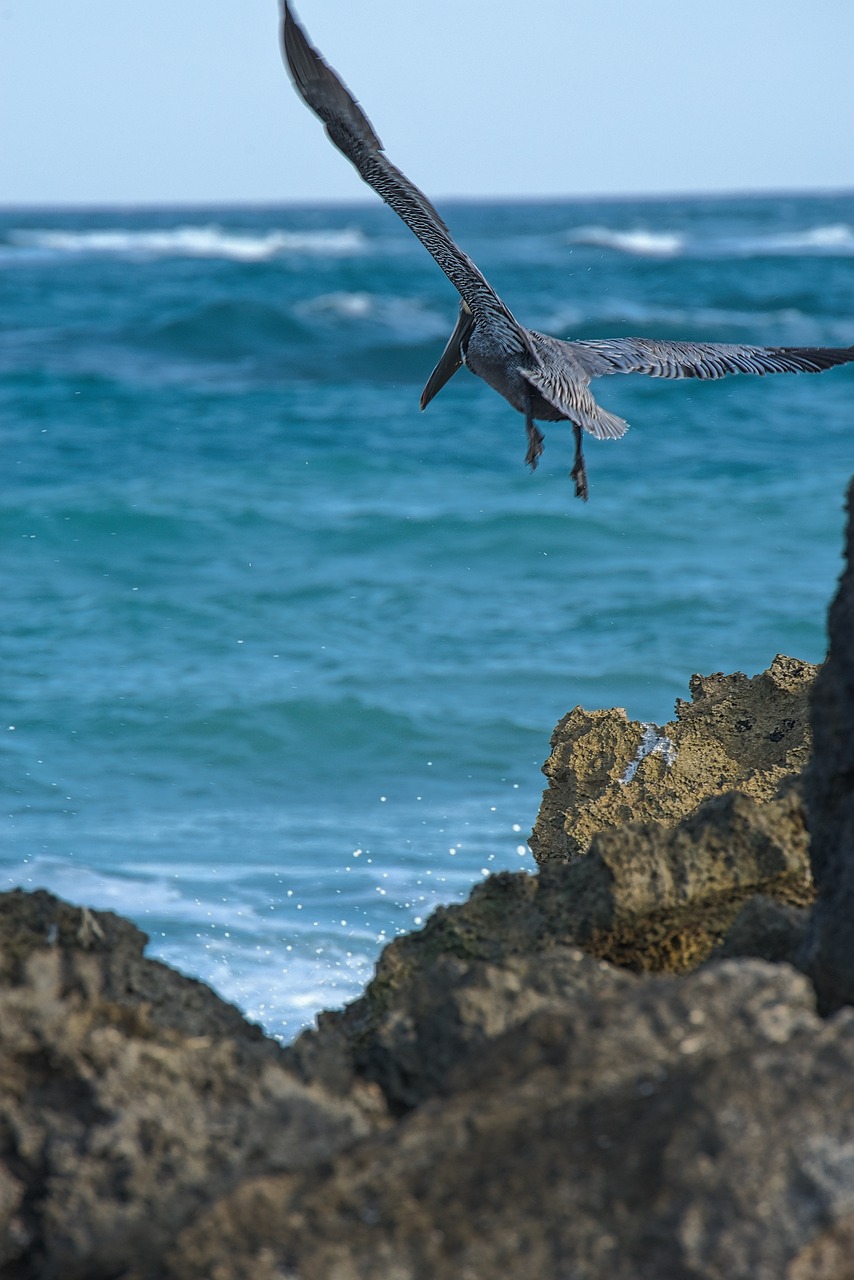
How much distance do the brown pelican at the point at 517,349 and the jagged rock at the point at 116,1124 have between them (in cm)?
263

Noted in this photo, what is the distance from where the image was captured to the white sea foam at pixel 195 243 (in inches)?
1596

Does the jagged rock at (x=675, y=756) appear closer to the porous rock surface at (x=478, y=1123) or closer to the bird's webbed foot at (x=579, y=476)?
the bird's webbed foot at (x=579, y=476)

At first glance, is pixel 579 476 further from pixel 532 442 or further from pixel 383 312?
pixel 383 312

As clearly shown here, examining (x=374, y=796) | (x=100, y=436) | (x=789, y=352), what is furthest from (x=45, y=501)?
(x=789, y=352)

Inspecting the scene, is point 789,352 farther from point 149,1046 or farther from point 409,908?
point 149,1046

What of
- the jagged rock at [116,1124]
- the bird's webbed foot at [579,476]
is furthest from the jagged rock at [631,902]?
the bird's webbed foot at [579,476]

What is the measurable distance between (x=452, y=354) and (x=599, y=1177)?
376 cm

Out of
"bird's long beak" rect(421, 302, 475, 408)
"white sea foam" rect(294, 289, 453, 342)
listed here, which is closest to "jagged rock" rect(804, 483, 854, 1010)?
"bird's long beak" rect(421, 302, 475, 408)

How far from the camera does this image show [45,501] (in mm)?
11320

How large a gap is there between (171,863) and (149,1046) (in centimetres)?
392

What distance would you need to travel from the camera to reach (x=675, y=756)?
364 centimetres

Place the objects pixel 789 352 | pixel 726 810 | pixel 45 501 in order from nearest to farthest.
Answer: pixel 726 810
pixel 789 352
pixel 45 501

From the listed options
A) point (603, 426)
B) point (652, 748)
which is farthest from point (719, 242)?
point (652, 748)

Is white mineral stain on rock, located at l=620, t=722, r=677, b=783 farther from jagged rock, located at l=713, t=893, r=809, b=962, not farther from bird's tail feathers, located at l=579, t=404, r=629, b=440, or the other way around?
jagged rock, located at l=713, t=893, r=809, b=962
